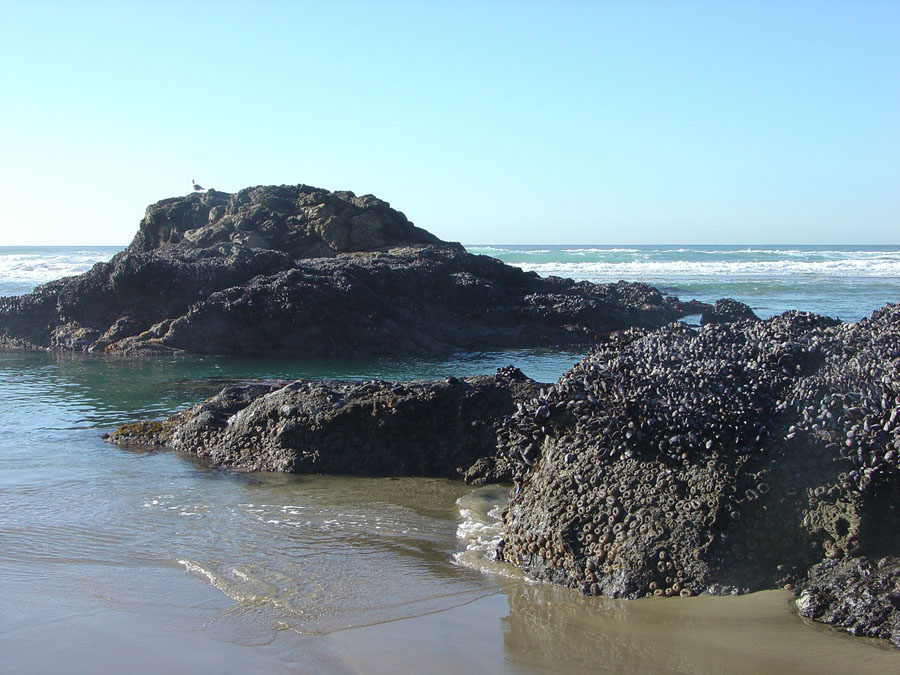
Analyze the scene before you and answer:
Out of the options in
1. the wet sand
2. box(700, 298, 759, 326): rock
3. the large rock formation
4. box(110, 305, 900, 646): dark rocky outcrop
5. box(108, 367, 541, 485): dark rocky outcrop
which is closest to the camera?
the wet sand

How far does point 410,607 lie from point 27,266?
52341 millimetres

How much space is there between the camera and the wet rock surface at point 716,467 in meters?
3.94

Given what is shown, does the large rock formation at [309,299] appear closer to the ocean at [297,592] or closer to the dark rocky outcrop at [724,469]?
the ocean at [297,592]

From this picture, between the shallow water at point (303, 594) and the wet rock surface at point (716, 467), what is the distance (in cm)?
19

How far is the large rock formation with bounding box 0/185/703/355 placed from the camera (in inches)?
545

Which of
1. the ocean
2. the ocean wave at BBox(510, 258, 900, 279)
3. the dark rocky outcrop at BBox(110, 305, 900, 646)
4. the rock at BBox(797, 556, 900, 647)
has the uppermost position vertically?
the ocean wave at BBox(510, 258, 900, 279)

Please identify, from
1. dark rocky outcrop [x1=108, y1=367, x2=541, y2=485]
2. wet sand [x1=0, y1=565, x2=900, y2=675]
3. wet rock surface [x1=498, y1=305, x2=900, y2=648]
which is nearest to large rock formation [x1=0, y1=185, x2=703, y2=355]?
dark rocky outcrop [x1=108, y1=367, x2=541, y2=485]

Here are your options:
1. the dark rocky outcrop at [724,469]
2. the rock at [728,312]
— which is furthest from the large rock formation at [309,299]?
the dark rocky outcrop at [724,469]

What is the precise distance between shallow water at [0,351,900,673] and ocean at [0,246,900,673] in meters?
0.01

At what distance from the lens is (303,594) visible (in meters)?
4.35

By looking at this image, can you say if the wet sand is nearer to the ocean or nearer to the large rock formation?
the ocean

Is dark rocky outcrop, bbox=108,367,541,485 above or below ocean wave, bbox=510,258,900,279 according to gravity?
below

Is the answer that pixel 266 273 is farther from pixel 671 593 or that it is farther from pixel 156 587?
pixel 671 593

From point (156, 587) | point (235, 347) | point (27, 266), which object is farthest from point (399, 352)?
point (27, 266)
